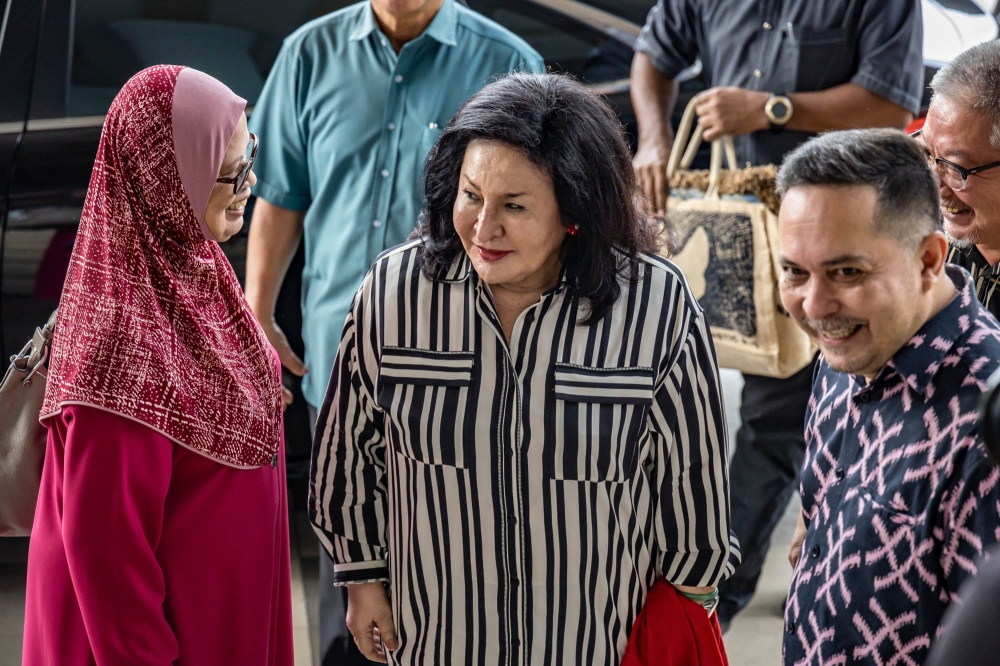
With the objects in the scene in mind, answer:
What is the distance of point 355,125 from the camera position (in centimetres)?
227

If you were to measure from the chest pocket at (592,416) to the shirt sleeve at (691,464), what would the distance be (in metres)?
0.05

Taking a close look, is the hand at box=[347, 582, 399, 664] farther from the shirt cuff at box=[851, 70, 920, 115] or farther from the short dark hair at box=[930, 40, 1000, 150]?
the shirt cuff at box=[851, 70, 920, 115]

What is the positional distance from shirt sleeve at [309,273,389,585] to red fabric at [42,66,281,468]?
0.36 feet

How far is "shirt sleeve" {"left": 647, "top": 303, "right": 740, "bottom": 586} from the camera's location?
5.06ft

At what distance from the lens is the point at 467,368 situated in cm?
154

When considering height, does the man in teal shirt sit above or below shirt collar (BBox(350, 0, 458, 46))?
below

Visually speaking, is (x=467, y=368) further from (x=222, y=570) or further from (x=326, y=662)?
(x=326, y=662)

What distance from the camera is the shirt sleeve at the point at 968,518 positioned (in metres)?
1.15

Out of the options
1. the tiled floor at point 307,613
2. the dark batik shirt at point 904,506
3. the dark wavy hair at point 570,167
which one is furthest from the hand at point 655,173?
the dark batik shirt at point 904,506

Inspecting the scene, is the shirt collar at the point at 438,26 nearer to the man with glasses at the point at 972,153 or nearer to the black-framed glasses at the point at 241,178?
the black-framed glasses at the point at 241,178

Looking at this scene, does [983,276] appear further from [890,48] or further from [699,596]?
[890,48]

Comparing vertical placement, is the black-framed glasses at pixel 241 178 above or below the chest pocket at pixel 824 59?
below

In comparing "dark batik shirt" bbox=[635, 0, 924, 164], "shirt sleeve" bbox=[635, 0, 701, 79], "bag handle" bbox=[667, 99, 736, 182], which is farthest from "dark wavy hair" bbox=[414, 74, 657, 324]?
"shirt sleeve" bbox=[635, 0, 701, 79]

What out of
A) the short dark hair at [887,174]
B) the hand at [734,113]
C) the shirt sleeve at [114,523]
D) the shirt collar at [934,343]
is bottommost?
the shirt sleeve at [114,523]
